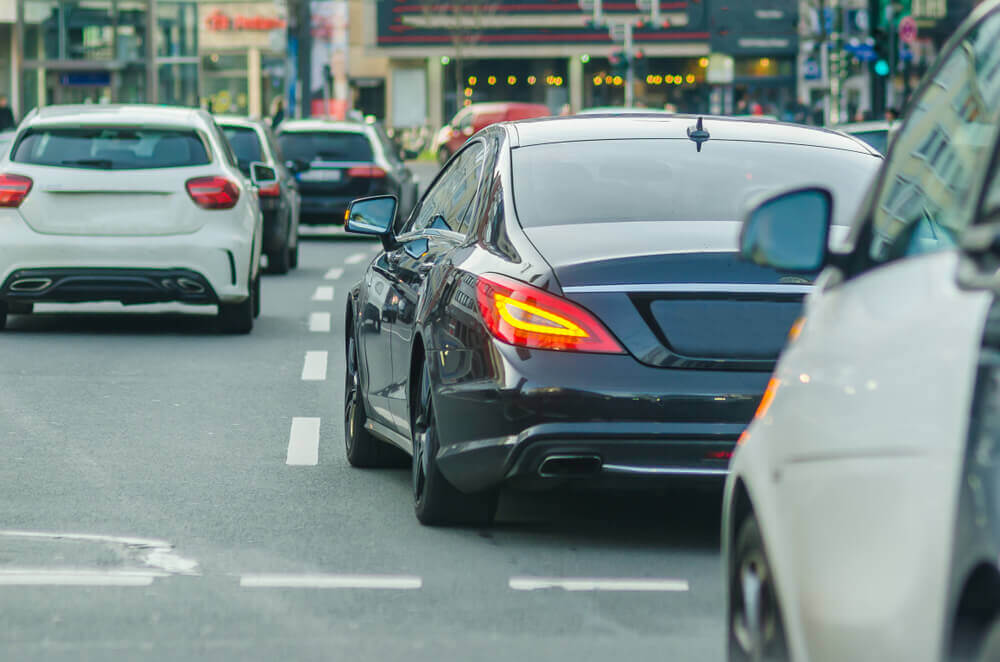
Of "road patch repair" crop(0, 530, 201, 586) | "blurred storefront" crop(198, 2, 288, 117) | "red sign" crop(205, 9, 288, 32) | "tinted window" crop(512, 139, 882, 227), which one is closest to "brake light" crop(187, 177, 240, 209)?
"tinted window" crop(512, 139, 882, 227)

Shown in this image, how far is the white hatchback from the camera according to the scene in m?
13.8

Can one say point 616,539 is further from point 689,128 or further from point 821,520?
point 821,520

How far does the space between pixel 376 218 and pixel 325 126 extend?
64.3 ft

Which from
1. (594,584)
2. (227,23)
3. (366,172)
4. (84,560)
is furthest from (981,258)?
(227,23)

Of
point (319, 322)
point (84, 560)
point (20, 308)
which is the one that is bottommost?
point (319, 322)

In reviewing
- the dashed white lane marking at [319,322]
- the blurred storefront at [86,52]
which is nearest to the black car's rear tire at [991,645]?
the dashed white lane marking at [319,322]

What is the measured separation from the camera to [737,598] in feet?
13.1

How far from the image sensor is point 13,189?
13.8m

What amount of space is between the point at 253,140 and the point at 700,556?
16221 mm

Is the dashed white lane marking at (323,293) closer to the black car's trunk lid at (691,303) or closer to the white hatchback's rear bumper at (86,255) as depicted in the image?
the white hatchback's rear bumper at (86,255)

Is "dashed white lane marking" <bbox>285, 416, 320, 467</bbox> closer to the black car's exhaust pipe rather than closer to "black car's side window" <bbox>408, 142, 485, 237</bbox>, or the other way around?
"black car's side window" <bbox>408, 142, 485, 237</bbox>

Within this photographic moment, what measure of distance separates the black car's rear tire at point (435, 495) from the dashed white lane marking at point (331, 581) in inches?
27.6

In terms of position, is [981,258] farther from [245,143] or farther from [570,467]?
[245,143]

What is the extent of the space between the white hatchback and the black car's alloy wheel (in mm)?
10204
